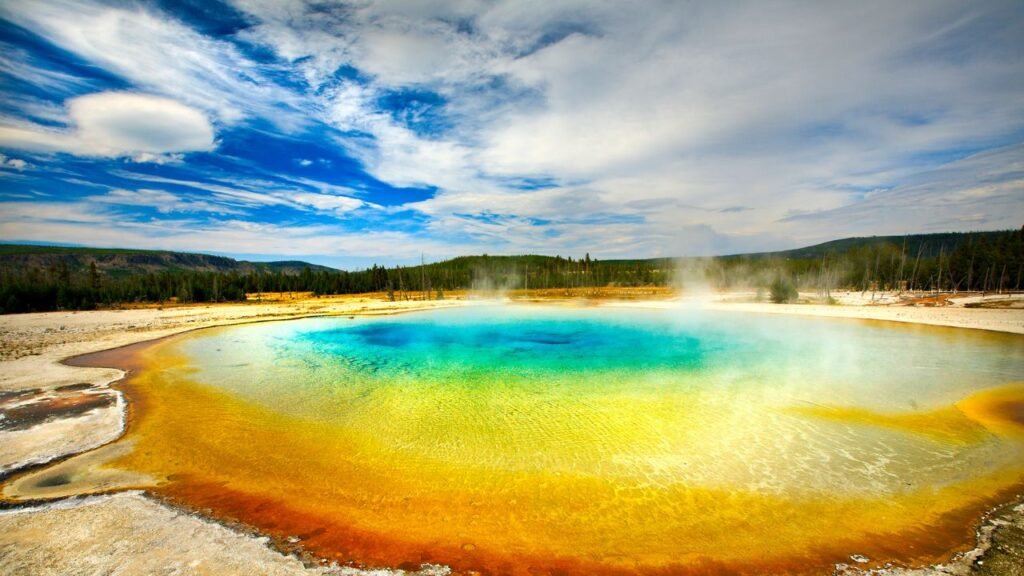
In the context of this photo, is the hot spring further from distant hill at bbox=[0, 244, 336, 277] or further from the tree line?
distant hill at bbox=[0, 244, 336, 277]

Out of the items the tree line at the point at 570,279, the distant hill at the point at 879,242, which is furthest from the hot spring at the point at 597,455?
the distant hill at the point at 879,242

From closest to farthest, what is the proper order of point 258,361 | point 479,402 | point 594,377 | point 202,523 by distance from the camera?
point 202,523 < point 479,402 < point 594,377 < point 258,361

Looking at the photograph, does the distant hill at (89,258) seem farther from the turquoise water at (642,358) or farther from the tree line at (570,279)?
the turquoise water at (642,358)

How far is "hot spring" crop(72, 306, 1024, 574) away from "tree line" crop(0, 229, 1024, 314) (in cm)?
3738

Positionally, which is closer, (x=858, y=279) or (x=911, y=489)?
(x=911, y=489)

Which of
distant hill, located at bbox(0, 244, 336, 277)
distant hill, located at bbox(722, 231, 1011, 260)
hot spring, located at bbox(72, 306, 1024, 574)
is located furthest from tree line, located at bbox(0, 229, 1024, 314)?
distant hill, located at bbox(0, 244, 336, 277)

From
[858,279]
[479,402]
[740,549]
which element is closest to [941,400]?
[740,549]

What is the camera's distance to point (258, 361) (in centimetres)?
1594

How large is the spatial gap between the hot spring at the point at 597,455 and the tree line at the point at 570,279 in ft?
123

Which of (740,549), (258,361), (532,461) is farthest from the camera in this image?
(258,361)

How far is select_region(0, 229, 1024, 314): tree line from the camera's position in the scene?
44.6m

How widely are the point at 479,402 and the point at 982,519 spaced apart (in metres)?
9.03

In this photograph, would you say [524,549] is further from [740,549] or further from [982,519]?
[982,519]

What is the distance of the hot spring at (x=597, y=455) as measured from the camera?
191 inches
